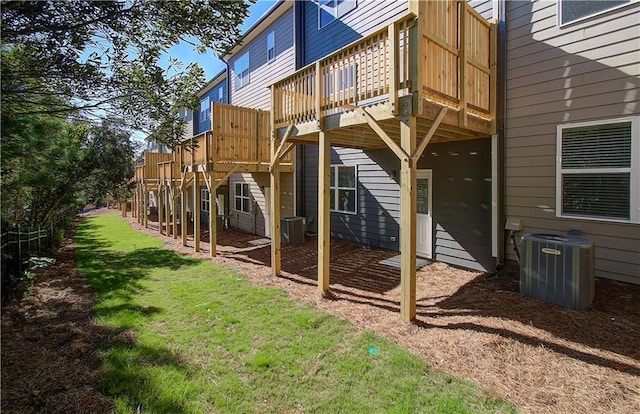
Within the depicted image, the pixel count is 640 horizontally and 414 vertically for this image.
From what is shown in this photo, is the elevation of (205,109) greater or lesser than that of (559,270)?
greater

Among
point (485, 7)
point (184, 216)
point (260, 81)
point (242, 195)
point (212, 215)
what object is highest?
point (260, 81)

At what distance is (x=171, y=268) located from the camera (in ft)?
25.3

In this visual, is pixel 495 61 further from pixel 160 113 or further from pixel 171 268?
pixel 171 268

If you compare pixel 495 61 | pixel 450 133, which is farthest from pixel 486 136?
pixel 495 61

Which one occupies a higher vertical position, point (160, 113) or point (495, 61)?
point (495, 61)

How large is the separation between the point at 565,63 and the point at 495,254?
3.37 m

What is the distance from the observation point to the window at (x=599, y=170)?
4.51m

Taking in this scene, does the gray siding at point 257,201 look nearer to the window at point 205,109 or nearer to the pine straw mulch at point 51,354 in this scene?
the pine straw mulch at point 51,354

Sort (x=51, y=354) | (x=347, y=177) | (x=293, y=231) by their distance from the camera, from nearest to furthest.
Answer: (x=51, y=354) < (x=347, y=177) < (x=293, y=231)

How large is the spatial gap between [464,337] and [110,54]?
5.22m

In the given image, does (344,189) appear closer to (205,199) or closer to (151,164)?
(205,199)

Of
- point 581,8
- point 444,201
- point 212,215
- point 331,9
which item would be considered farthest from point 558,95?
point 212,215

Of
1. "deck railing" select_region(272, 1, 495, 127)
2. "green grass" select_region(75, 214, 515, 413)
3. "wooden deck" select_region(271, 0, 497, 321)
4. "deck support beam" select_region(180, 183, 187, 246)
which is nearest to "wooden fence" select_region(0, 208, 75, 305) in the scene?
"green grass" select_region(75, 214, 515, 413)

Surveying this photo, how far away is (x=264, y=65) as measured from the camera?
1277 centimetres
